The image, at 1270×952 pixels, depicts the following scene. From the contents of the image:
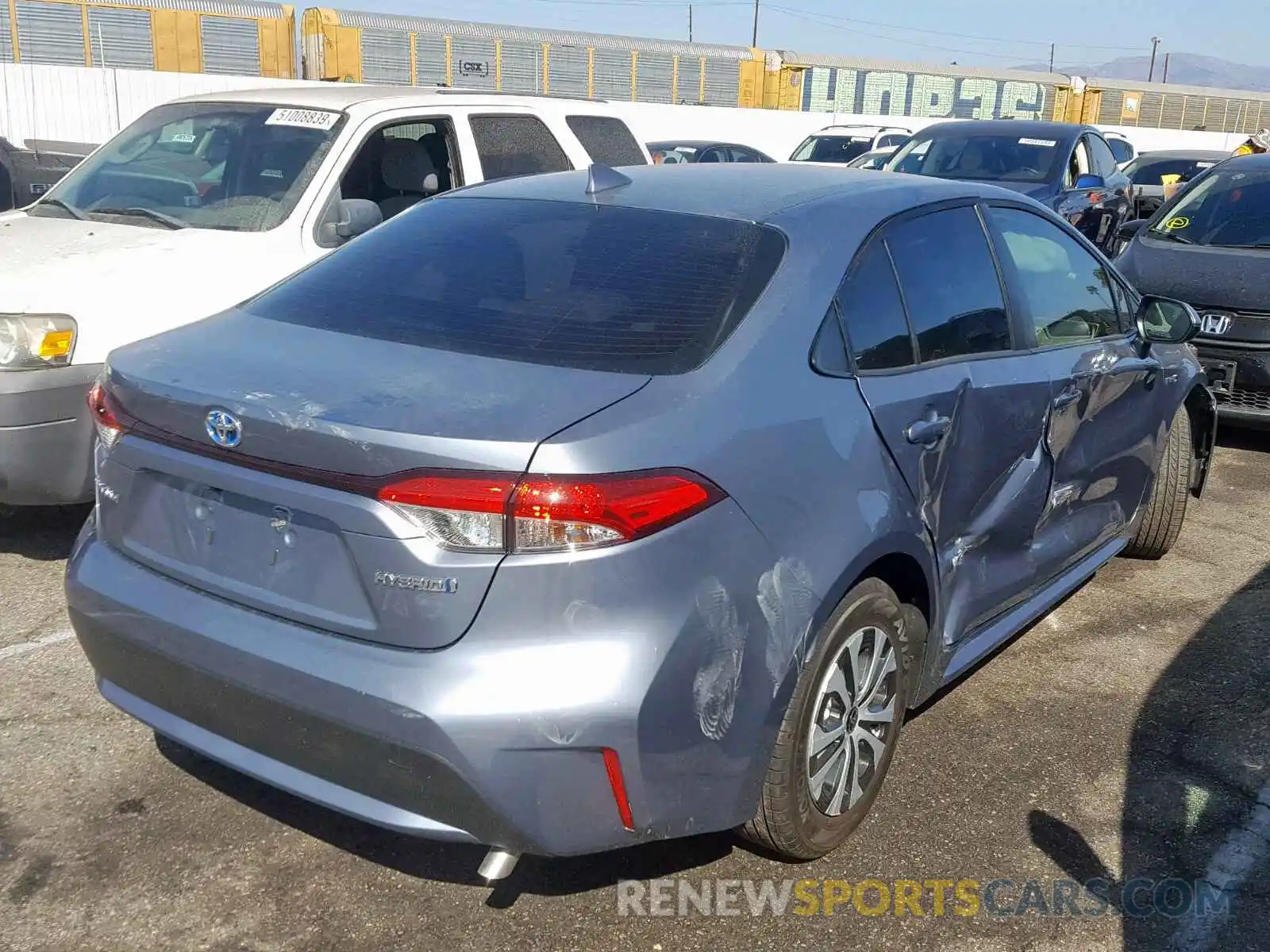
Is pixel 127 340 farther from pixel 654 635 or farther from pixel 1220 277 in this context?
pixel 1220 277

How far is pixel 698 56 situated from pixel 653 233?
130 feet

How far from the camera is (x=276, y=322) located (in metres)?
3.09

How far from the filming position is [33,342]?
14.8 ft

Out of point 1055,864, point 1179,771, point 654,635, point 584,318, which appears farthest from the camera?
point 1179,771

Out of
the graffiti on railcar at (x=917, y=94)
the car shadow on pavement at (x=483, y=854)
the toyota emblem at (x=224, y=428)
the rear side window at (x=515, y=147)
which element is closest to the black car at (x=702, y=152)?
the rear side window at (x=515, y=147)

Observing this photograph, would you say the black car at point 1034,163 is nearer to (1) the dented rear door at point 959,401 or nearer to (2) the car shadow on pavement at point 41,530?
(1) the dented rear door at point 959,401

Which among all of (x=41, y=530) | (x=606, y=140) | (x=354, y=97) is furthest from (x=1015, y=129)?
(x=41, y=530)

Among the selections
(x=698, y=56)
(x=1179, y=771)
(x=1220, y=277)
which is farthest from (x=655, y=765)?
(x=698, y=56)

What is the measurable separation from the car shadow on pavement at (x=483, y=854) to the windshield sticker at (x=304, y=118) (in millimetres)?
3562

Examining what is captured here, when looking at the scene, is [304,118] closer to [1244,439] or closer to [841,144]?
[1244,439]

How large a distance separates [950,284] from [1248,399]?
13.6ft

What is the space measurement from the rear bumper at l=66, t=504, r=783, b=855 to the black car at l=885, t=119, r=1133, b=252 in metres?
9.34

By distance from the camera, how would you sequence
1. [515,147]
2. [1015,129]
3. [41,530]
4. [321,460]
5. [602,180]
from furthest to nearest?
1. [1015,129]
2. [515,147]
3. [41,530]
4. [602,180]
5. [321,460]

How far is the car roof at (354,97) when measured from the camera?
6043mm
